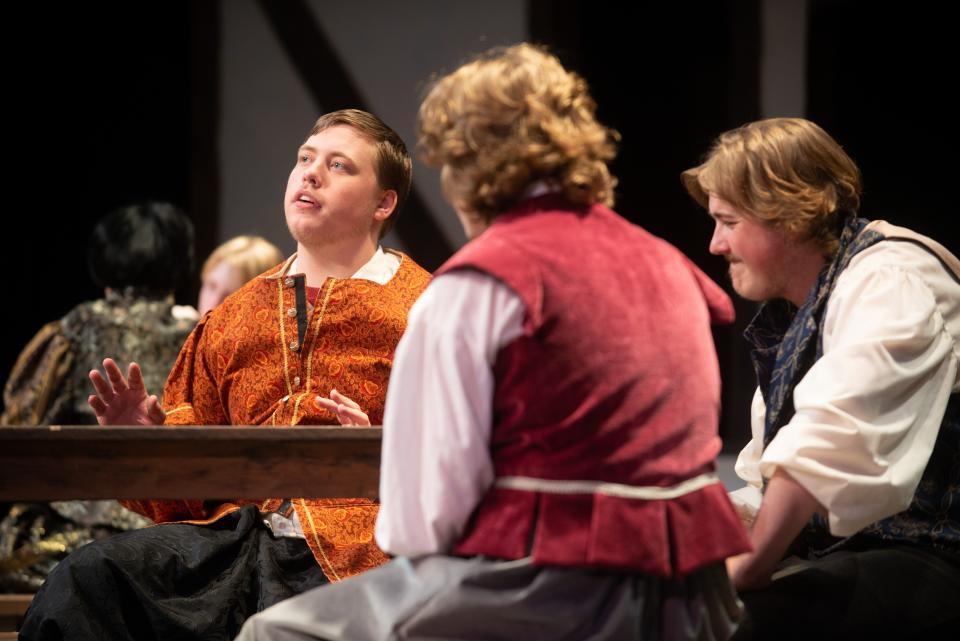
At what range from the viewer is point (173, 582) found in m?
2.79

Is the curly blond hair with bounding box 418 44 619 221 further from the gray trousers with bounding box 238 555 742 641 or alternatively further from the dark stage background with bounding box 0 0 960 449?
the dark stage background with bounding box 0 0 960 449

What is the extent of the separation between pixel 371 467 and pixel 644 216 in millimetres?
3264

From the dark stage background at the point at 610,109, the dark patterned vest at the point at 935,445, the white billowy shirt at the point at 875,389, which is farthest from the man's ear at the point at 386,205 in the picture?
the dark stage background at the point at 610,109

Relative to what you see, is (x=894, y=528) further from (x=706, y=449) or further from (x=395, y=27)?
(x=395, y=27)

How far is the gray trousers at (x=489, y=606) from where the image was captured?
1.88 meters

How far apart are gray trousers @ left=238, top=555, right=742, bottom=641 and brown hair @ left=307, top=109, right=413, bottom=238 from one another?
4.79ft

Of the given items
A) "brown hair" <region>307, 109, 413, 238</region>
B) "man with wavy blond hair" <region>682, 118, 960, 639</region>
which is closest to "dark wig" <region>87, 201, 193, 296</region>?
"brown hair" <region>307, 109, 413, 238</region>

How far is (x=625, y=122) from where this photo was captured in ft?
18.4

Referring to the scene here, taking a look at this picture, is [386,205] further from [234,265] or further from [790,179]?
[234,265]

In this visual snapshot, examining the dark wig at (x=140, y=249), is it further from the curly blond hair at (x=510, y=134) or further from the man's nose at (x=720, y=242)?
the curly blond hair at (x=510, y=134)

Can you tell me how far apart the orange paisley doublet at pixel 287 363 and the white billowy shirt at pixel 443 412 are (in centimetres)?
107

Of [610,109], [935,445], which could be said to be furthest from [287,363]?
[610,109]

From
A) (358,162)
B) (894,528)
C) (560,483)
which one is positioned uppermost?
(358,162)

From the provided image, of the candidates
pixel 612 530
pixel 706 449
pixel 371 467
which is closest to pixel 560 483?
pixel 612 530
